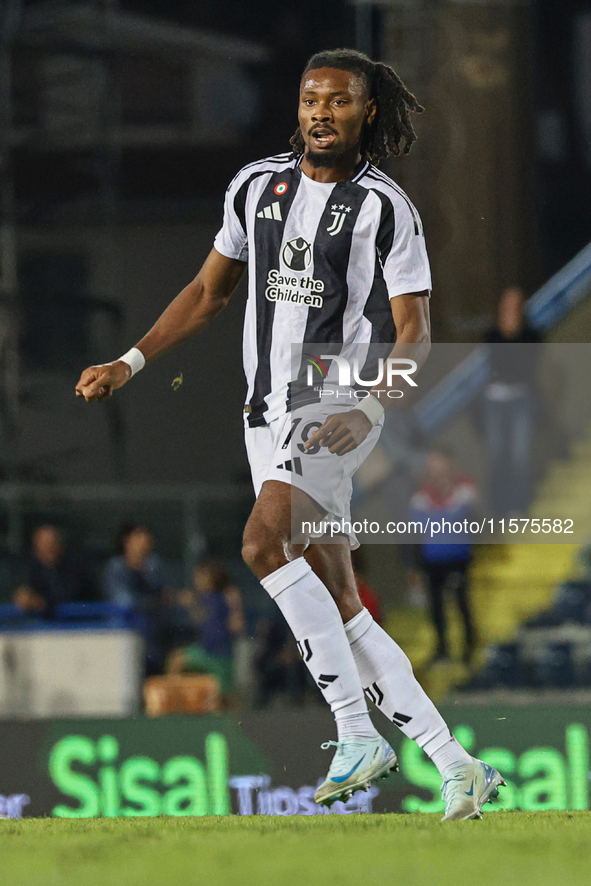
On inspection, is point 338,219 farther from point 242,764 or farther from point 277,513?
point 242,764

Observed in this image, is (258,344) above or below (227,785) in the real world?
above

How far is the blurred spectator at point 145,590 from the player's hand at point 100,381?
2579 mm

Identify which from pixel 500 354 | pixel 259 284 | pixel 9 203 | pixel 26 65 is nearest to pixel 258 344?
pixel 259 284

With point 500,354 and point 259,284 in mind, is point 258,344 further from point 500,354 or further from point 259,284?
point 500,354

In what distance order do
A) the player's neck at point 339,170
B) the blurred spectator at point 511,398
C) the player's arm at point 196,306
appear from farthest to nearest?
1. the blurred spectator at point 511,398
2. the player's arm at point 196,306
3. the player's neck at point 339,170

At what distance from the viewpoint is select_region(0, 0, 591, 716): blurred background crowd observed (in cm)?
650

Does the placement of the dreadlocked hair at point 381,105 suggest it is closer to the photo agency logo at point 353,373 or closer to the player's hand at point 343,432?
the photo agency logo at point 353,373

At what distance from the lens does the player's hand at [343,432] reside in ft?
13.0

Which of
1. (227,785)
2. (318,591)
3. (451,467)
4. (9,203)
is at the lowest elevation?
(227,785)

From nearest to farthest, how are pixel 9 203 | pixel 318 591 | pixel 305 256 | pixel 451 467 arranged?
pixel 318 591
pixel 305 256
pixel 451 467
pixel 9 203

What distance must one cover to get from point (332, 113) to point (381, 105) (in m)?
0.21

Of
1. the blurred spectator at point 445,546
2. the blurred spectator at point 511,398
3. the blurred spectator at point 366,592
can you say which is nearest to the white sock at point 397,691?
the blurred spectator at point 366,592

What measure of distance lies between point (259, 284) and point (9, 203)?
3.79 m

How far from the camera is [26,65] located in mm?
8062
